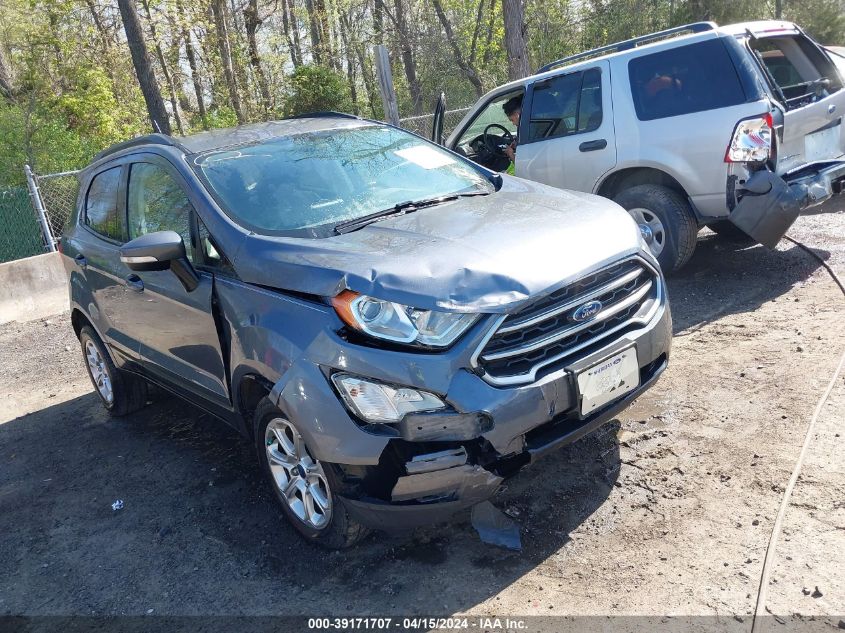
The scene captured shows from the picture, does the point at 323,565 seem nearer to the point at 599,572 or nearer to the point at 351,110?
the point at 599,572

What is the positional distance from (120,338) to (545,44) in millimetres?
18948

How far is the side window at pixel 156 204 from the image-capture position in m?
3.98

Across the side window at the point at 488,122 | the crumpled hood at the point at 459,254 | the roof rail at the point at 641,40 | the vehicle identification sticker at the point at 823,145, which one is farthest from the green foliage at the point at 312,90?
the crumpled hood at the point at 459,254

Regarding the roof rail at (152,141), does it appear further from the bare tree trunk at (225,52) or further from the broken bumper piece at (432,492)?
the bare tree trunk at (225,52)

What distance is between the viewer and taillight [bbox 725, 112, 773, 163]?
18.0 feet

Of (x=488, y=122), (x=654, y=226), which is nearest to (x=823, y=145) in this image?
(x=654, y=226)

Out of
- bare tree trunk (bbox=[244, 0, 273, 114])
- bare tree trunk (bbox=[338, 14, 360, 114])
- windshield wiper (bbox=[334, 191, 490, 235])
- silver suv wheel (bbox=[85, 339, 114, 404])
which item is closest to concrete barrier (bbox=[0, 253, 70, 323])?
silver suv wheel (bbox=[85, 339, 114, 404])

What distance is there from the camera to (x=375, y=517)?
9.72ft

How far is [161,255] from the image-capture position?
364cm

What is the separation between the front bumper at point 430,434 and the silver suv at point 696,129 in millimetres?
3318

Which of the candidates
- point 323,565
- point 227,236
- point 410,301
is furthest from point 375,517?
point 227,236

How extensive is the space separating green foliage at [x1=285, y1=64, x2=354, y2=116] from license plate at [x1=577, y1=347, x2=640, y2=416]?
613 inches

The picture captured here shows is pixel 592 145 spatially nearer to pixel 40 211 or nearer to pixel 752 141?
pixel 752 141

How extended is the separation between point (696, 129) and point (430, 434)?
161 inches
